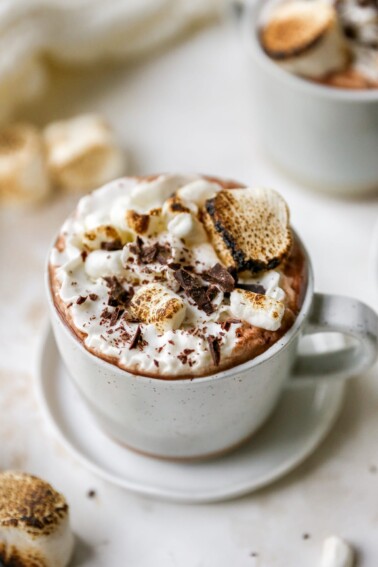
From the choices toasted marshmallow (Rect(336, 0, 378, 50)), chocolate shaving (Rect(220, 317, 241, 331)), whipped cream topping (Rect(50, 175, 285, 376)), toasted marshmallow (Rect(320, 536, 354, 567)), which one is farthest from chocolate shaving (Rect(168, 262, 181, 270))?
toasted marshmallow (Rect(336, 0, 378, 50))

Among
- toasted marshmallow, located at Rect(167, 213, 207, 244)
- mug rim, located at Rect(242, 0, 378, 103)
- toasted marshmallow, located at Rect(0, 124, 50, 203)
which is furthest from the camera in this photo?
toasted marshmallow, located at Rect(0, 124, 50, 203)

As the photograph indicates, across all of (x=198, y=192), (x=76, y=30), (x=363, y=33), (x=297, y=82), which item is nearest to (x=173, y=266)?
(x=198, y=192)

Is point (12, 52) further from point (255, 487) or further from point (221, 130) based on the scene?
point (255, 487)

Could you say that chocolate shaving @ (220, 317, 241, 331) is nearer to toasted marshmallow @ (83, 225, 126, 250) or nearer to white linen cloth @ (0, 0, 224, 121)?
toasted marshmallow @ (83, 225, 126, 250)

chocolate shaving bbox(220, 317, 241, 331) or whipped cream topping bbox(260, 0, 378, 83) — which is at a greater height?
whipped cream topping bbox(260, 0, 378, 83)

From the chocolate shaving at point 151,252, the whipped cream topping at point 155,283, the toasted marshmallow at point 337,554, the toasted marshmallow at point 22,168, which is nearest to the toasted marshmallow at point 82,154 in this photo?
the toasted marshmallow at point 22,168

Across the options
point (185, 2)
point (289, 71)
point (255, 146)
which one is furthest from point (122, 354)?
point (185, 2)

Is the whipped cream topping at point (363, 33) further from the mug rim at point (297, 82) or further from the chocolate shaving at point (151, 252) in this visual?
the chocolate shaving at point (151, 252)

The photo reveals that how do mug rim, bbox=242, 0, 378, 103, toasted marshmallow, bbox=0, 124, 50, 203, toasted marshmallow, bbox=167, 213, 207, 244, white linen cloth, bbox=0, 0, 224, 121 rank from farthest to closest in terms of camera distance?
white linen cloth, bbox=0, 0, 224, 121
toasted marshmallow, bbox=0, 124, 50, 203
mug rim, bbox=242, 0, 378, 103
toasted marshmallow, bbox=167, 213, 207, 244
